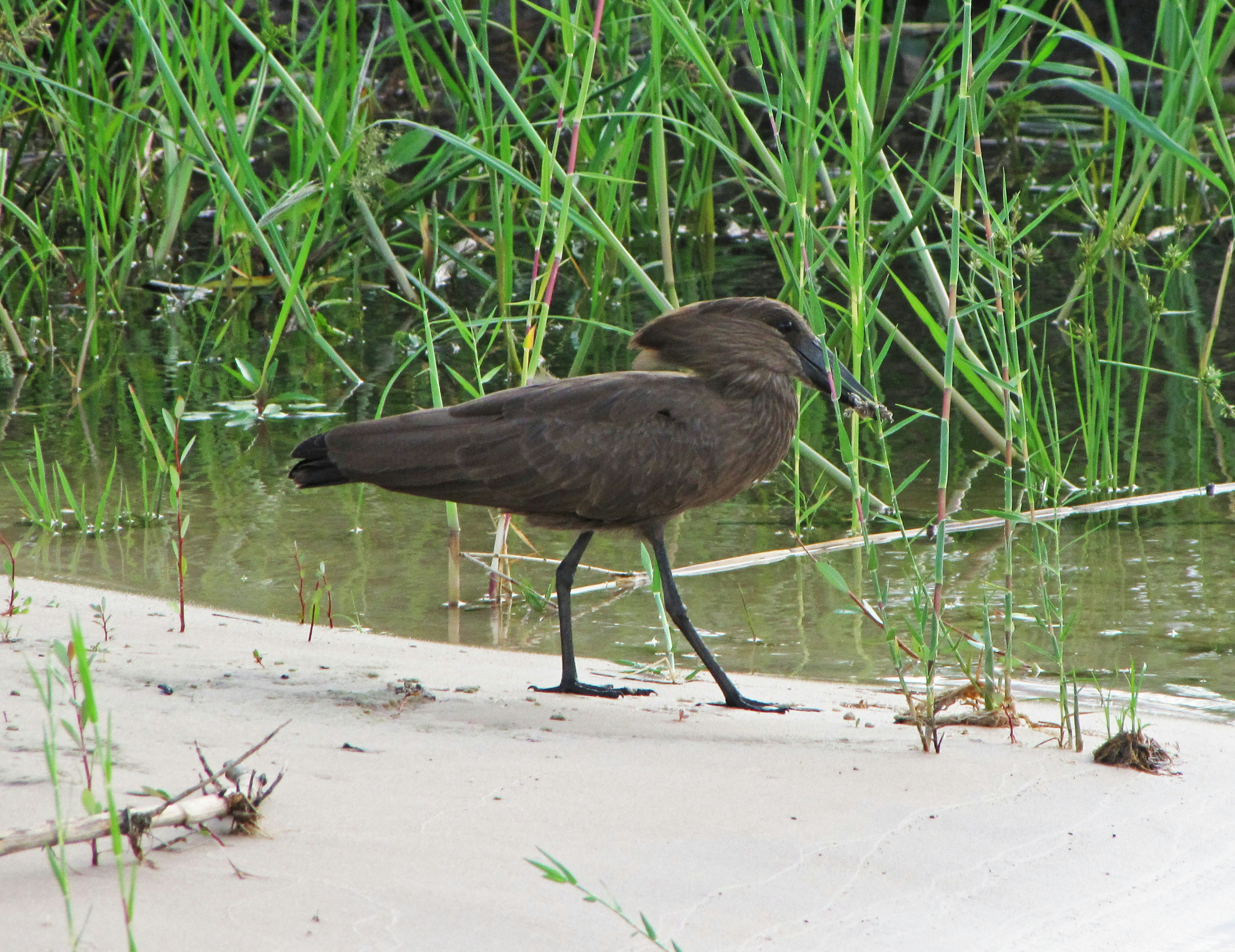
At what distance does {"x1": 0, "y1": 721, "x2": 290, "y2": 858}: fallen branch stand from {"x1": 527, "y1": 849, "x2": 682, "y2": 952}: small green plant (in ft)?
1.46

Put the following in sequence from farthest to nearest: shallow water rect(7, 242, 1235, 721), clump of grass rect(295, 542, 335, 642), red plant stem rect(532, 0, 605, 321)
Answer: shallow water rect(7, 242, 1235, 721)
clump of grass rect(295, 542, 335, 642)
red plant stem rect(532, 0, 605, 321)

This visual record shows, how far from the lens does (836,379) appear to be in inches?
142

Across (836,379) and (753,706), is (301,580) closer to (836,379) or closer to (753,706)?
(753,706)

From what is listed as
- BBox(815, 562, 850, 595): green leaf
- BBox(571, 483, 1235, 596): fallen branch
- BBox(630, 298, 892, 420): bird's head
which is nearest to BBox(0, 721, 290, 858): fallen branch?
BBox(815, 562, 850, 595): green leaf

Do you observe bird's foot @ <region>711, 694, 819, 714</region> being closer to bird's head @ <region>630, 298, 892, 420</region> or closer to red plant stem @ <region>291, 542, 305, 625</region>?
bird's head @ <region>630, 298, 892, 420</region>

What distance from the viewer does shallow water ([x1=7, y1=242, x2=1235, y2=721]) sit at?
4129mm

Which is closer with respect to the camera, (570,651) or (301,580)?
(570,651)

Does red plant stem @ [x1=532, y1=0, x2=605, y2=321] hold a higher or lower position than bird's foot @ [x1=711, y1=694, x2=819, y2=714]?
higher

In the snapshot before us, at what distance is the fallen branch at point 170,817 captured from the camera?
202 centimetres

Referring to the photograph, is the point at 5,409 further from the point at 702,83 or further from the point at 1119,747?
the point at 1119,747

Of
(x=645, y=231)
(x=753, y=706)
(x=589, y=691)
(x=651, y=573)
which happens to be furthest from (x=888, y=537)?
(x=645, y=231)

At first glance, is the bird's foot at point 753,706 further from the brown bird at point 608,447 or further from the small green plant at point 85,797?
the small green plant at point 85,797

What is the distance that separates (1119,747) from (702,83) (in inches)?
122

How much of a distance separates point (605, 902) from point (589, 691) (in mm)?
1485
